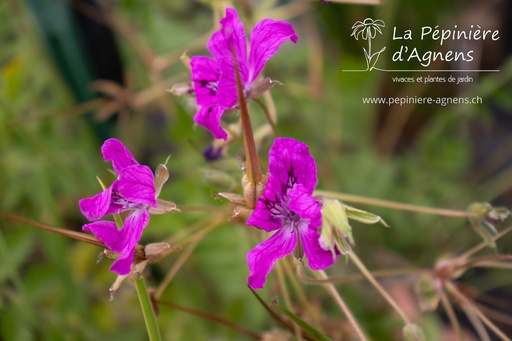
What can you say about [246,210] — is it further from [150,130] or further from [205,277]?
[150,130]

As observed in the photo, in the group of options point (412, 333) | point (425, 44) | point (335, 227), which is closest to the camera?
point (335, 227)

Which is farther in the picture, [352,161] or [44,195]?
[352,161]

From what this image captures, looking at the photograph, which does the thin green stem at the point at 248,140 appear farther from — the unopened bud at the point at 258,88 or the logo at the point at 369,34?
the logo at the point at 369,34

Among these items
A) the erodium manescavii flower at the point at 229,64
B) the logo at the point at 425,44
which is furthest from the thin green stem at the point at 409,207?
the logo at the point at 425,44

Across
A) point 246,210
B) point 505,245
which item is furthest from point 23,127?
point 505,245

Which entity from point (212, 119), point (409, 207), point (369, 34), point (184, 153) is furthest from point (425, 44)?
point (212, 119)

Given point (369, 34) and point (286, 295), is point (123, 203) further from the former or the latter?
point (369, 34)
